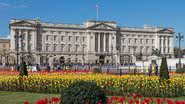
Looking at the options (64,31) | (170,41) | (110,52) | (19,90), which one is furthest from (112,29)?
(19,90)

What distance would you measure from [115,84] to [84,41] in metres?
89.8

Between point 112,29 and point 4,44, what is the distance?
101 feet

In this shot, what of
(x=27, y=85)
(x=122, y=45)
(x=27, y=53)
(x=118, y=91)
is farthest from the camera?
(x=122, y=45)

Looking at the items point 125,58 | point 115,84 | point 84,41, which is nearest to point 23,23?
point 84,41

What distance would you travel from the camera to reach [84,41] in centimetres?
10719

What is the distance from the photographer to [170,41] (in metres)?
119

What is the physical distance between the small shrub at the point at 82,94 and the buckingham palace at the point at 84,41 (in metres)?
83.4

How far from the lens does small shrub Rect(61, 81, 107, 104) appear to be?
329 inches

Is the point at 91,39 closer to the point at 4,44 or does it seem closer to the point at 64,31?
the point at 64,31

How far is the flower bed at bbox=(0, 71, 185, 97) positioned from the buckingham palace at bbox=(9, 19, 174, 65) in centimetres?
7281

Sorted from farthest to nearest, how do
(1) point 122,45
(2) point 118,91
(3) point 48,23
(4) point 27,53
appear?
(1) point 122,45, (3) point 48,23, (4) point 27,53, (2) point 118,91

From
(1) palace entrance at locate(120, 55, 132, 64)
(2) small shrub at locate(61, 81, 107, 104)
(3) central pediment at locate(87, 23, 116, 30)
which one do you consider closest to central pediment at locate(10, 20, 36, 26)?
(3) central pediment at locate(87, 23, 116, 30)

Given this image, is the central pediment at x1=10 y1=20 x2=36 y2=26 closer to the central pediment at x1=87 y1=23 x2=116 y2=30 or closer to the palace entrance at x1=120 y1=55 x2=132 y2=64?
the central pediment at x1=87 y1=23 x2=116 y2=30

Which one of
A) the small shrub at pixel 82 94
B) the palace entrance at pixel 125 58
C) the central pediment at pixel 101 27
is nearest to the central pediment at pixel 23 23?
the central pediment at pixel 101 27
